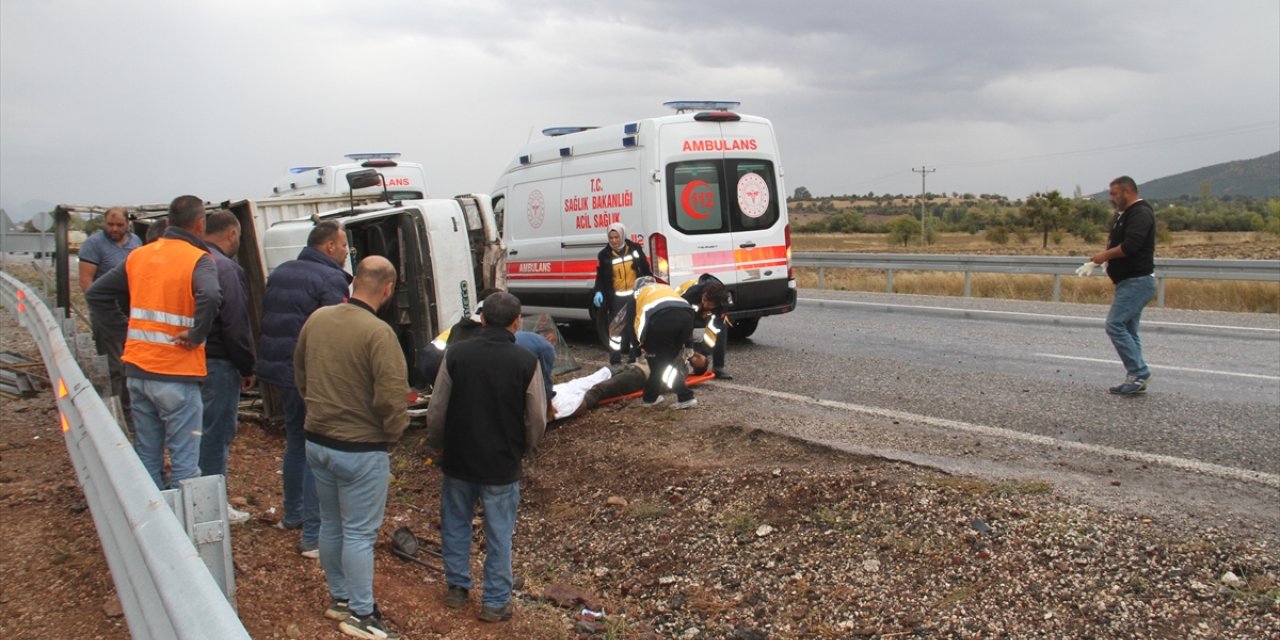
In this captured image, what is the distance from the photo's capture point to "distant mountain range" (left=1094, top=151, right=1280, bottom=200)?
150 metres

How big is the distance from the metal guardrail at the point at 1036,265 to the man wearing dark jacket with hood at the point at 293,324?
46.8ft

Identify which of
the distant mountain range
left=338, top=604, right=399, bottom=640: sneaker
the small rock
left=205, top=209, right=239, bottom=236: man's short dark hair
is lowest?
left=338, top=604, right=399, bottom=640: sneaker

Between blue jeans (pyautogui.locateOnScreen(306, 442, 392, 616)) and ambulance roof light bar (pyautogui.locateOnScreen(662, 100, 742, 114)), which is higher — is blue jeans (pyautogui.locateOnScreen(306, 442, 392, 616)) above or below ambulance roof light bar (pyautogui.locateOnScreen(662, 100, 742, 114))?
below

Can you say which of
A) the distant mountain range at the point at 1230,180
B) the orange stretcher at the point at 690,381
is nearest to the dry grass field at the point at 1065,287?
the orange stretcher at the point at 690,381

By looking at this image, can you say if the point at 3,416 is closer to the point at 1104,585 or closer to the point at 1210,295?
the point at 1104,585

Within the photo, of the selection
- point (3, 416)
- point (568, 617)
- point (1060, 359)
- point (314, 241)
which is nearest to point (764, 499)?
point (568, 617)

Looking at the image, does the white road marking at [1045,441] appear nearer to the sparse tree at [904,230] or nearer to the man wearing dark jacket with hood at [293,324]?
the man wearing dark jacket with hood at [293,324]

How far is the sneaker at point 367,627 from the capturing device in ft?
13.3

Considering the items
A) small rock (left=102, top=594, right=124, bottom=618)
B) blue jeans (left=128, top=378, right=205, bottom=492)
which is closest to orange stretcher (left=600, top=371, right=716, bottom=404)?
blue jeans (left=128, top=378, right=205, bottom=492)

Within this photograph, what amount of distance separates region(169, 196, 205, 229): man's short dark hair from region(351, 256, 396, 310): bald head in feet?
4.65

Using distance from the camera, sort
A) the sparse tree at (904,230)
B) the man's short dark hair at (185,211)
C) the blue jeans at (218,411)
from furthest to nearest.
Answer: the sparse tree at (904,230)
the blue jeans at (218,411)
the man's short dark hair at (185,211)

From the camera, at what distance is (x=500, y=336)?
4.36 m

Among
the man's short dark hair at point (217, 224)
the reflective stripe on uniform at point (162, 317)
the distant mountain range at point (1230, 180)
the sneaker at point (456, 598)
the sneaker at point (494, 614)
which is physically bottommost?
the sneaker at point (494, 614)

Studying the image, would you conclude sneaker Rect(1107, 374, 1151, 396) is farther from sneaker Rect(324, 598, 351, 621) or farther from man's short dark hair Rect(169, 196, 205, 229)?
man's short dark hair Rect(169, 196, 205, 229)
